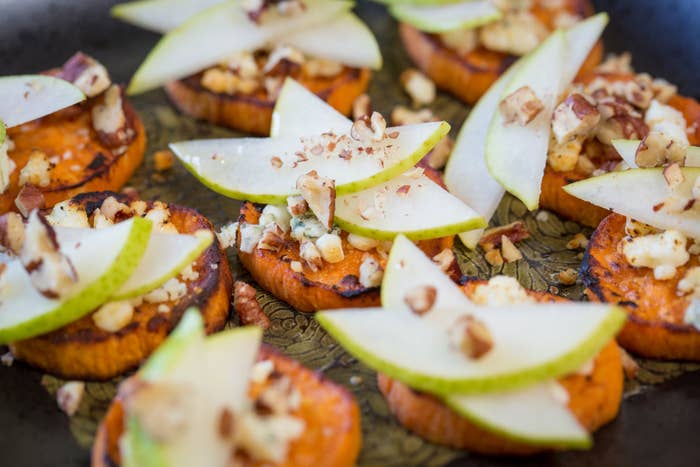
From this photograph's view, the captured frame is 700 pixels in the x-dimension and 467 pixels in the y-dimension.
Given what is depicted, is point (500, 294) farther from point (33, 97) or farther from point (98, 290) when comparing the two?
point (33, 97)

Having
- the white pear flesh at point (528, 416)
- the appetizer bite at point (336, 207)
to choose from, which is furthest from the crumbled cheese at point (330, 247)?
the white pear flesh at point (528, 416)

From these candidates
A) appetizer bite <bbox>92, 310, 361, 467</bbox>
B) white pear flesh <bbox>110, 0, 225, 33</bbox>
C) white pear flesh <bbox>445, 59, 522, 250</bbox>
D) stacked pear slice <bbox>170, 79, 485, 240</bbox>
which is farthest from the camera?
white pear flesh <bbox>110, 0, 225, 33</bbox>

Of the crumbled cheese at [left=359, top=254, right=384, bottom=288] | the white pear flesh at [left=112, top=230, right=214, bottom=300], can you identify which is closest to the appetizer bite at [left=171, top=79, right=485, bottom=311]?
the crumbled cheese at [left=359, top=254, right=384, bottom=288]

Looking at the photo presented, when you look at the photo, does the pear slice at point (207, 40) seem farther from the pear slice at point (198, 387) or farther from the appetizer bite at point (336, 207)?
the pear slice at point (198, 387)

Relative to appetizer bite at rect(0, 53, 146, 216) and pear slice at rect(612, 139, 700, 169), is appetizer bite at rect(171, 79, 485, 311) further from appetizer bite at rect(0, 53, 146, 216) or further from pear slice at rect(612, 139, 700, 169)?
pear slice at rect(612, 139, 700, 169)

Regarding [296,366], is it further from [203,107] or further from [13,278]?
[203,107]

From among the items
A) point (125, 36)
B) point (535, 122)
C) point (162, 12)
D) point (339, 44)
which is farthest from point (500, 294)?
point (125, 36)

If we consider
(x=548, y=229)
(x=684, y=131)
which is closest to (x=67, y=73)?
(x=548, y=229)
